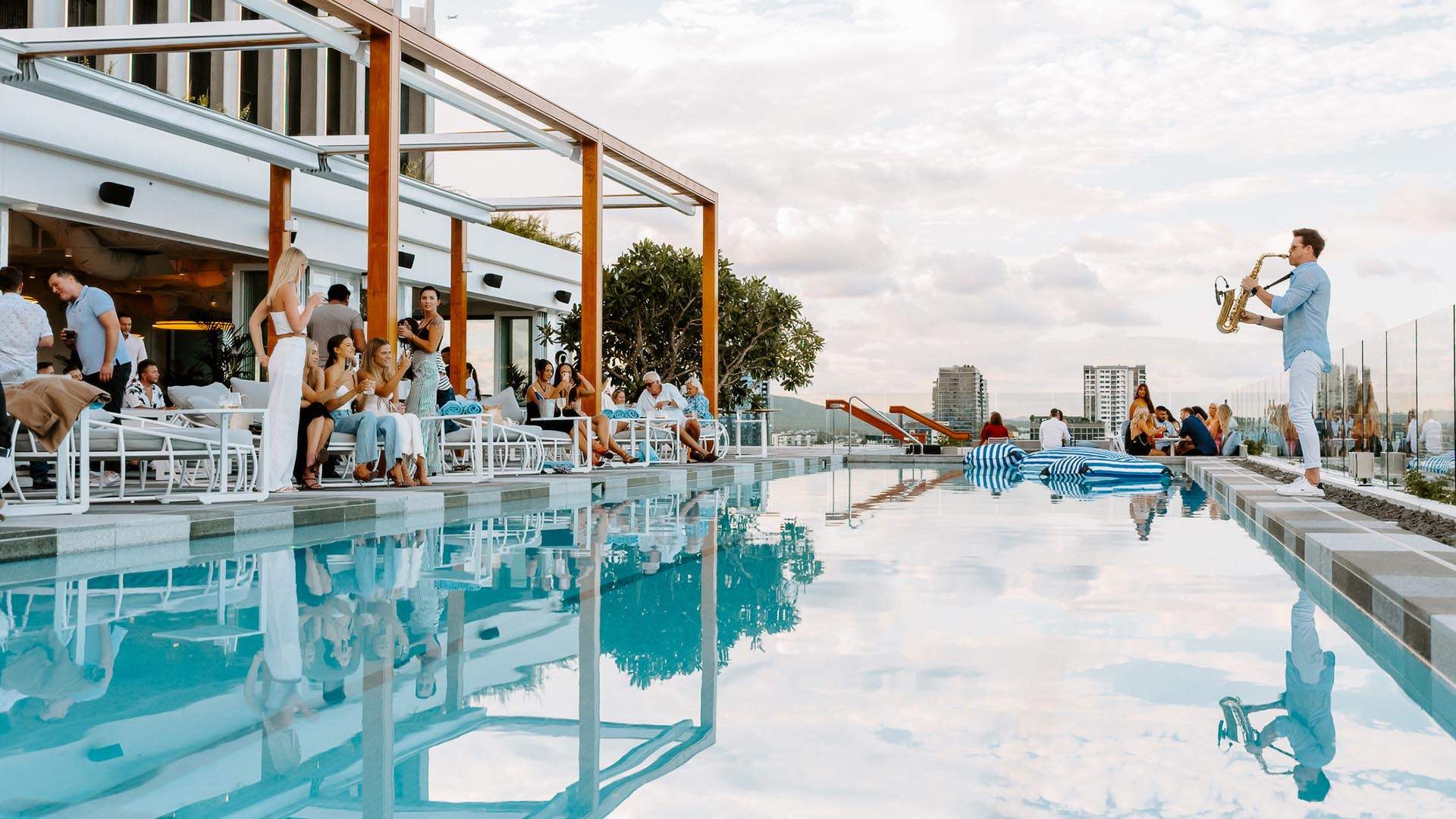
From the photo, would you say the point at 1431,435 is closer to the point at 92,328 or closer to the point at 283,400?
the point at 283,400

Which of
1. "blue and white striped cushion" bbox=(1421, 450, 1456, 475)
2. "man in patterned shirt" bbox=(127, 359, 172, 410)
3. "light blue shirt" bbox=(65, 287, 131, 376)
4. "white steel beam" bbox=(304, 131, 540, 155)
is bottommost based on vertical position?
"blue and white striped cushion" bbox=(1421, 450, 1456, 475)

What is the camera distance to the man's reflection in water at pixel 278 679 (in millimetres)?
2195

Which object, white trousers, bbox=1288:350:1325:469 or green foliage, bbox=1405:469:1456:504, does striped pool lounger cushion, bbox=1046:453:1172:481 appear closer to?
green foliage, bbox=1405:469:1456:504

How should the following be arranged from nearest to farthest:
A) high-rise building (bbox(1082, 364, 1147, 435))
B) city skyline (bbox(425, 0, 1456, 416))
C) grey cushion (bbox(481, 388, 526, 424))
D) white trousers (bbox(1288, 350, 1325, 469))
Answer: white trousers (bbox(1288, 350, 1325, 469)) < grey cushion (bbox(481, 388, 526, 424)) < city skyline (bbox(425, 0, 1456, 416)) < high-rise building (bbox(1082, 364, 1147, 435))

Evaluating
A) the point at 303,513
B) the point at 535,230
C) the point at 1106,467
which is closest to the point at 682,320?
the point at 535,230

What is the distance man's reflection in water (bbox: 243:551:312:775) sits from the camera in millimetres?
2195

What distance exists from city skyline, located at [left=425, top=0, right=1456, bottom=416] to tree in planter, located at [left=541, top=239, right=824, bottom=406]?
0.93 m

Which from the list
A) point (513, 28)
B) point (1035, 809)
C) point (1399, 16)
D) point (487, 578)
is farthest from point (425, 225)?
point (1035, 809)

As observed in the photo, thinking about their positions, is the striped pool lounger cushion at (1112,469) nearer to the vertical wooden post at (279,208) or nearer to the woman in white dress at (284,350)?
the vertical wooden post at (279,208)

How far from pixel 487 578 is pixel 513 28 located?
678 inches

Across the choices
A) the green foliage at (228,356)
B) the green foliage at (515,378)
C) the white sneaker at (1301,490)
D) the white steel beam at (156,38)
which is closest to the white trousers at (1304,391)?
the white sneaker at (1301,490)

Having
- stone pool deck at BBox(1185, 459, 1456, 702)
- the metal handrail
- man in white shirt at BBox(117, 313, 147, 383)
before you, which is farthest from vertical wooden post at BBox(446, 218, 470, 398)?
stone pool deck at BBox(1185, 459, 1456, 702)

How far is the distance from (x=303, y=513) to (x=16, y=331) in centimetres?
180

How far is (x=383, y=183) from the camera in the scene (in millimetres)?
8836
